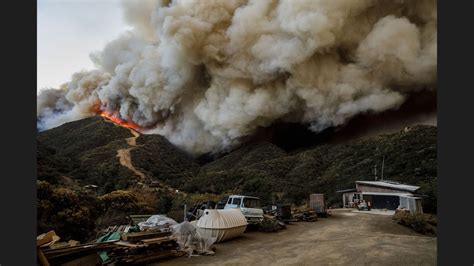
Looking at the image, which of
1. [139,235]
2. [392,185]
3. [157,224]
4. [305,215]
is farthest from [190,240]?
[392,185]

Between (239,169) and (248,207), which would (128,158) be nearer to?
(239,169)

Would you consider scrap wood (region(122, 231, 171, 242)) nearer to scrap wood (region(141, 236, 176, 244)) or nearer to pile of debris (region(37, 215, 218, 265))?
pile of debris (region(37, 215, 218, 265))

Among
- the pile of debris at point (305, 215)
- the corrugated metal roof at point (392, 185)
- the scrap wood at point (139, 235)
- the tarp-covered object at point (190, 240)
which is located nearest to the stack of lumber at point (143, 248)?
the scrap wood at point (139, 235)

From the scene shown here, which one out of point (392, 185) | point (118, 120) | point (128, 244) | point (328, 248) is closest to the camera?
point (128, 244)

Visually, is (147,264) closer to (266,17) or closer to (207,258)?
(207,258)

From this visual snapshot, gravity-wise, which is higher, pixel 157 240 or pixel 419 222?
pixel 157 240

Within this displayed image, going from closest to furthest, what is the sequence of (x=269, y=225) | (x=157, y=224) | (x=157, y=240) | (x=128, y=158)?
(x=157, y=240)
(x=157, y=224)
(x=269, y=225)
(x=128, y=158)

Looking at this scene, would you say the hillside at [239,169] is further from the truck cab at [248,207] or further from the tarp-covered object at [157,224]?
the tarp-covered object at [157,224]
